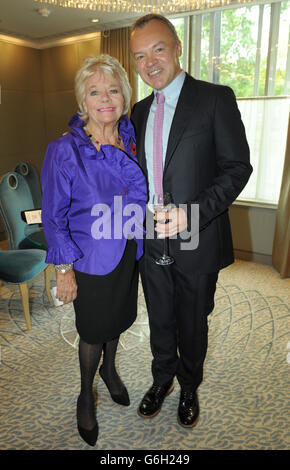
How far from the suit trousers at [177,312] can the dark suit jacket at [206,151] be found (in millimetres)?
291

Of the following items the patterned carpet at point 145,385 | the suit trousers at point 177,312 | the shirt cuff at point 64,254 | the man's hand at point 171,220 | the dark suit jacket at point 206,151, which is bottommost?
the patterned carpet at point 145,385

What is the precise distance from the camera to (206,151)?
161cm

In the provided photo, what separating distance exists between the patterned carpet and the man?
232 millimetres

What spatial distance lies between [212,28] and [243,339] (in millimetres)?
3761

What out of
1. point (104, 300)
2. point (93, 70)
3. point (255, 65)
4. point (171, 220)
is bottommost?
point (104, 300)

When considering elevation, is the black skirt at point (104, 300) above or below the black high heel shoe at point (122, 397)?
above

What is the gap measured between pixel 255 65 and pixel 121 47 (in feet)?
6.29

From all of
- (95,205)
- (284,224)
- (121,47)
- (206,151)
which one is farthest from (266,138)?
(95,205)

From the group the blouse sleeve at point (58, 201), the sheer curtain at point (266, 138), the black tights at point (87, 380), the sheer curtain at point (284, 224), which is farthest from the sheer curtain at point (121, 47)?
the black tights at point (87, 380)

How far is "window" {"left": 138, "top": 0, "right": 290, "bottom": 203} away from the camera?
4027 mm

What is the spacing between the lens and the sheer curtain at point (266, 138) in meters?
4.12

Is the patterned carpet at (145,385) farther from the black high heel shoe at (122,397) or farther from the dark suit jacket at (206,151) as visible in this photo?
the dark suit jacket at (206,151)

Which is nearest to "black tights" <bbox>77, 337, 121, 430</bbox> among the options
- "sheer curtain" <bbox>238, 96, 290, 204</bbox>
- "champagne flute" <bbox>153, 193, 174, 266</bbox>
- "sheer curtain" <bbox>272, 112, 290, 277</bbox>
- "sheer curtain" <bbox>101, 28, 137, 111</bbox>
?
"champagne flute" <bbox>153, 193, 174, 266</bbox>

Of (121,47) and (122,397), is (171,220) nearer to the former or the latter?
(122,397)
